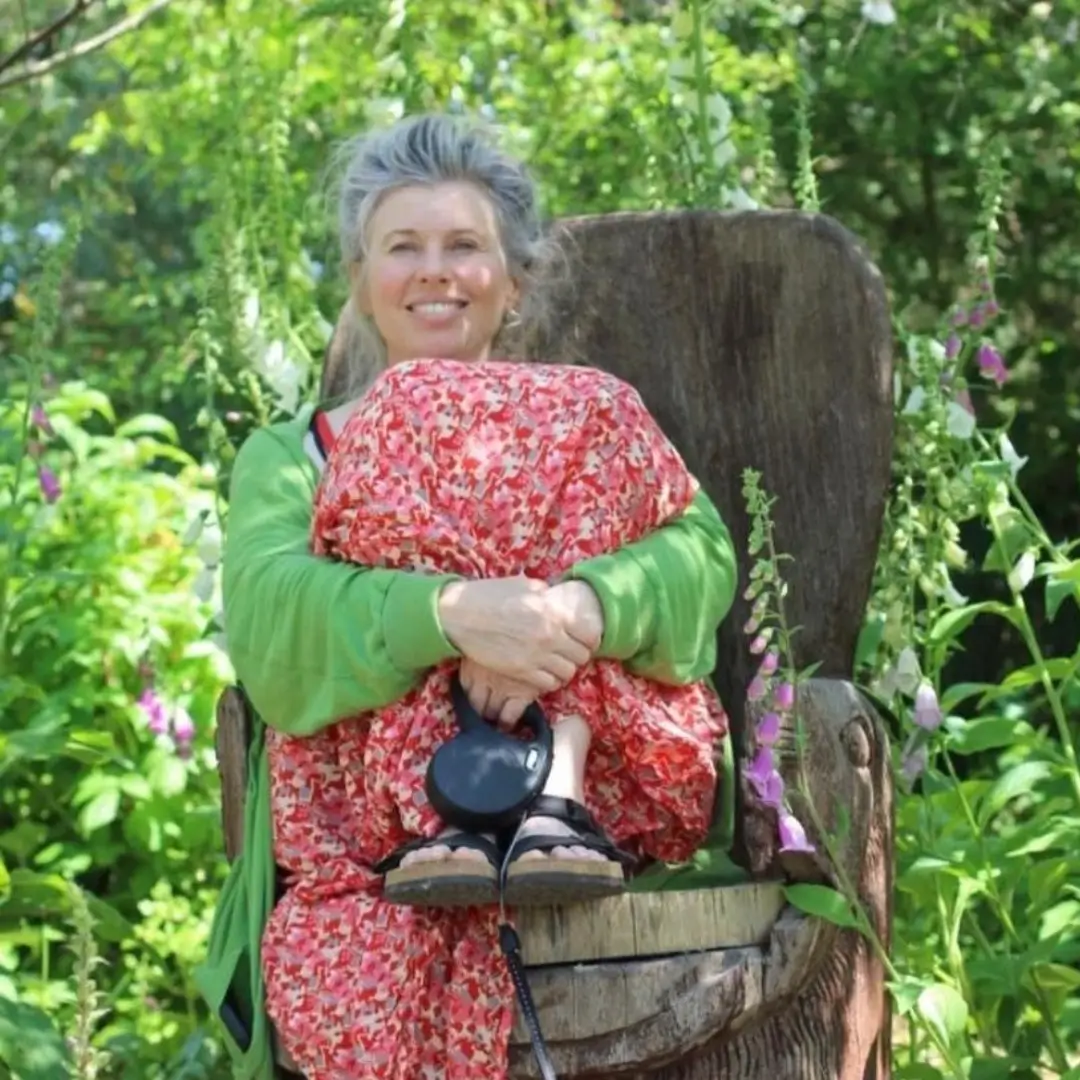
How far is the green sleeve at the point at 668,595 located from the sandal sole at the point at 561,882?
10.8 inches

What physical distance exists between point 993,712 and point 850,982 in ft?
10.4

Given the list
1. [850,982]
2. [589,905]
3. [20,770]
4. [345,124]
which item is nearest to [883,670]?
[850,982]

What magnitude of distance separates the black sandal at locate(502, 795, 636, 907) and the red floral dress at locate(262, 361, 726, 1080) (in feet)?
0.36

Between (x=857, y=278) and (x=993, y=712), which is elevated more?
(x=857, y=278)

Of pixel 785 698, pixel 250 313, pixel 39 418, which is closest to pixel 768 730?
pixel 785 698

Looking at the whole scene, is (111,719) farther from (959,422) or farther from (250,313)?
(959,422)

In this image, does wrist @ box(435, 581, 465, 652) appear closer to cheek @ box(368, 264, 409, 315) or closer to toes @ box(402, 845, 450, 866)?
toes @ box(402, 845, 450, 866)

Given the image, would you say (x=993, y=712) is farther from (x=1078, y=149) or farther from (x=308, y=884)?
(x=308, y=884)

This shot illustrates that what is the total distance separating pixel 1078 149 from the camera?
5910 mm

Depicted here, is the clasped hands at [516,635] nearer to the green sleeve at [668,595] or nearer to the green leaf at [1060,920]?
the green sleeve at [668,595]

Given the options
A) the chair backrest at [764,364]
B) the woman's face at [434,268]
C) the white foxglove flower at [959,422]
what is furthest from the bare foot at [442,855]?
the white foxglove flower at [959,422]

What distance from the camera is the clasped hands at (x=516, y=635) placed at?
7.81 ft

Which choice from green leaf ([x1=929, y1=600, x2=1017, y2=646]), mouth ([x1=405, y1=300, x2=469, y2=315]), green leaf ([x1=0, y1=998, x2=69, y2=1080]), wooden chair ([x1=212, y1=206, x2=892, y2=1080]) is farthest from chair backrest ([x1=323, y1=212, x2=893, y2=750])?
green leaf ([x1=0, y1=998, x2=69, y2=1080])

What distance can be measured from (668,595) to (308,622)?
0.40 metres
